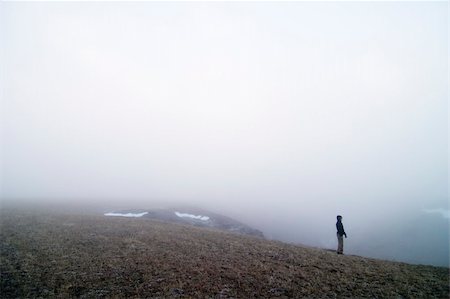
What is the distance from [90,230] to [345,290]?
2722cm

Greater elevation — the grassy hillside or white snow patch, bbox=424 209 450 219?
white snow patch, bbox=424 209 450 219

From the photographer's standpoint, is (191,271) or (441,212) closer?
(191,271)

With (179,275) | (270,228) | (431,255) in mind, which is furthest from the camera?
(270,228)

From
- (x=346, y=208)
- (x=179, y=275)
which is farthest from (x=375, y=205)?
(x=179, y=275)

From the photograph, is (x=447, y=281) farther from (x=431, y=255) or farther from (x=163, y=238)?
(x=431, y=255)

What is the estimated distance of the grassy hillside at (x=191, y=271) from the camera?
1594cm

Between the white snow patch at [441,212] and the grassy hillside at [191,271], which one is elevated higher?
the white snow patch at [441,212]

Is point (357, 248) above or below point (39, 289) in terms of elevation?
below

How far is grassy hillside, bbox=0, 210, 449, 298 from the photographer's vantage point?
15.9 meters

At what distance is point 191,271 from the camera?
60.6 feet

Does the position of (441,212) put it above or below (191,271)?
above

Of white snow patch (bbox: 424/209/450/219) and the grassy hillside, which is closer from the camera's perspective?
the grassy hillside

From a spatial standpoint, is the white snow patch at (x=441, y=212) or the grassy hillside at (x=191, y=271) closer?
the grassy hillside at (x=191, y=271)

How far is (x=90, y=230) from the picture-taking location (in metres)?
30.8
